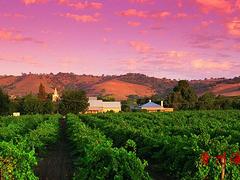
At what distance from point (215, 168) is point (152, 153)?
471 inches

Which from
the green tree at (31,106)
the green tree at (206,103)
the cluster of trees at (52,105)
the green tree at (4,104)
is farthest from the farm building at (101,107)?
the green tree at (4,104)

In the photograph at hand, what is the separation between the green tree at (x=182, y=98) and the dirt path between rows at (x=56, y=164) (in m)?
92.0

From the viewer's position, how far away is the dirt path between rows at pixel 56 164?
22344mm

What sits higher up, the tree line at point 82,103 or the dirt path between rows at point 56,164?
the tree line at point 82,103

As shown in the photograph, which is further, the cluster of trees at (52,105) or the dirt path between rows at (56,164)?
the cluster of trees at (52,105)

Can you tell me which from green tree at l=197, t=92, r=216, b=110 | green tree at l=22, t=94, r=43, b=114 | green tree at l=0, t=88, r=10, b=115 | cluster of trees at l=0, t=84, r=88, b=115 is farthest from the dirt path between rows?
green tree at l=197, t=92, r=216, b=110

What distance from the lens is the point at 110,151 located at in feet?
46.0

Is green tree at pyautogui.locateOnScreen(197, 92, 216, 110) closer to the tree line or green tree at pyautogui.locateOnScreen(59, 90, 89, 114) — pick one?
the tree line

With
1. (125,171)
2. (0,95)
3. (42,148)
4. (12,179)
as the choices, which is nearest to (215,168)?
(125,171)

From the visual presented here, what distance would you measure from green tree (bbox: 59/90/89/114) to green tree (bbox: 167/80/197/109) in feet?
75.3

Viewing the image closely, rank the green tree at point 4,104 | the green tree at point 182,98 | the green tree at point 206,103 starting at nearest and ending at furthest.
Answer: the green tree at point 4,104
the green tree at point 206,103
the green tree at point 182,98

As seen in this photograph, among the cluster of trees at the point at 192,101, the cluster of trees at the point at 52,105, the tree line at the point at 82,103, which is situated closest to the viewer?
the cluster of trees at the point at 192,101

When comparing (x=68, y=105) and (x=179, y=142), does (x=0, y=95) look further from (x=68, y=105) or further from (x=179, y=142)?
(x=179, y=142)

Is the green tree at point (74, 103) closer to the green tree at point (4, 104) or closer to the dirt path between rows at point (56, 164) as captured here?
the green tree at point (4, 104)
